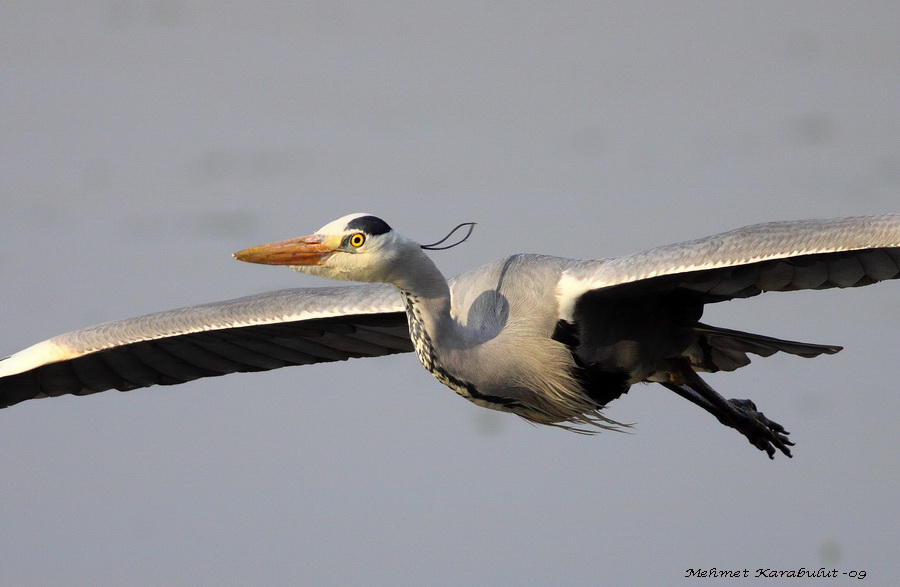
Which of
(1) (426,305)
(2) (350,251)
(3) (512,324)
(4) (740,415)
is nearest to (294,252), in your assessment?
(2) (350,251)

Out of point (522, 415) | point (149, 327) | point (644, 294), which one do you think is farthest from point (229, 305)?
point (644, 294)

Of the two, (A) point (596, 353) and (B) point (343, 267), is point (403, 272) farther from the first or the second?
(A) point (596, 353)

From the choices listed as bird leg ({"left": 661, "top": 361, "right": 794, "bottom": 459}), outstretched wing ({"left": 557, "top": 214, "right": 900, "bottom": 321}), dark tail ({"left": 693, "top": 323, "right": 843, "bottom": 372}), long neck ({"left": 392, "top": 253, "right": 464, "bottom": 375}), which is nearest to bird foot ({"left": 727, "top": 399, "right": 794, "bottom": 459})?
bird leg ({"left": 661, "top": 361, "right": 794, "bottom": 459})

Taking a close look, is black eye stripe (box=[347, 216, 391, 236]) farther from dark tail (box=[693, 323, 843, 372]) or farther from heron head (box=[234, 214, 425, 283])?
dark tail (box=[693, 323, 843, 372])

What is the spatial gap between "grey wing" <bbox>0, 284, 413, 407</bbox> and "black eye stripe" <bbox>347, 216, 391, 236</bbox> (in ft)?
5.00

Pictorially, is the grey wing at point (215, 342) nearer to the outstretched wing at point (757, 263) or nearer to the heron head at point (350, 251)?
the outstretched wing at point (757, 263)

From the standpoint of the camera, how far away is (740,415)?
27.6 feet

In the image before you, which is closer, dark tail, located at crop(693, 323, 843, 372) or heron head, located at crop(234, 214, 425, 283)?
heron head, located at crop(234, 214, 425, 283)

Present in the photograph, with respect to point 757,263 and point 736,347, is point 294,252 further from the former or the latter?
point 736,347

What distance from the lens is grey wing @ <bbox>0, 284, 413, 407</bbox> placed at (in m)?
7.68

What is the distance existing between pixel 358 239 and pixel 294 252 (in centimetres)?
31

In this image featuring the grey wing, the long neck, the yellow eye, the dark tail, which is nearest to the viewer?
the yellow eye

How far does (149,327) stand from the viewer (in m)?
7.81

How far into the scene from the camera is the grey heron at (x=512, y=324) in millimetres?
6164
